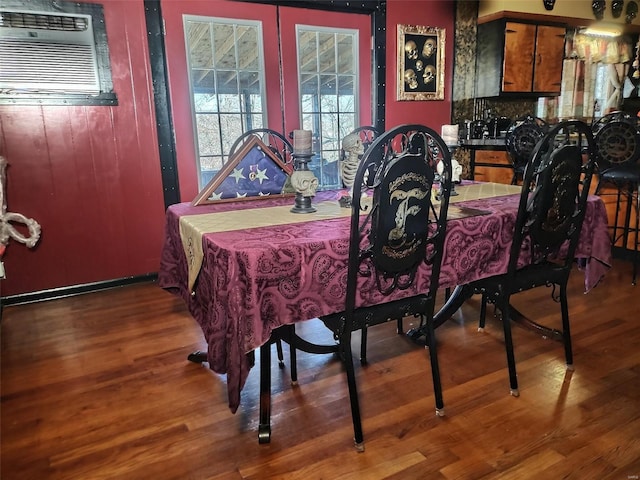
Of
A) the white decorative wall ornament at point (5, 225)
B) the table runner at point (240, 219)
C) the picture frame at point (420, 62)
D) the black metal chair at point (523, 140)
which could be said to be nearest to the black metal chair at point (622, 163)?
the black metal chair at point (523, 140)

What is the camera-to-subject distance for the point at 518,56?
14.5ft

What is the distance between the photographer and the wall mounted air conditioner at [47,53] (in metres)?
2.87

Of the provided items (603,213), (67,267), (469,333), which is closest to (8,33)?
(67,267)

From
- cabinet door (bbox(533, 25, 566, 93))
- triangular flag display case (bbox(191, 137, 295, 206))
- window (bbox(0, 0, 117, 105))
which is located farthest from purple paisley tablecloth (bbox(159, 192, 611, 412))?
cabinet door (bbox(533, 25, 566, 93))

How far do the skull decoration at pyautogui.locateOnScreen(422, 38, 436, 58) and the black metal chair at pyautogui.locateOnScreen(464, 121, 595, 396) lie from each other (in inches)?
109

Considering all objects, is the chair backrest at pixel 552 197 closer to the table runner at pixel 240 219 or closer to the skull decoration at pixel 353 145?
the table runner at pixel 240 219

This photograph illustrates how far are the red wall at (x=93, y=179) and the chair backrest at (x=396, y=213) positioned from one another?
2360 mm

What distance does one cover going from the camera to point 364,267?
161cm

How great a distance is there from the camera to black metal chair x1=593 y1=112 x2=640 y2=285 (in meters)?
3.13

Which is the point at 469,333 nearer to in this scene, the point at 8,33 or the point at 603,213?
the point at 603,213

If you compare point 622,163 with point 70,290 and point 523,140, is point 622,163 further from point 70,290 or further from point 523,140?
point 70,290

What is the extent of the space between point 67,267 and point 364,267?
257cm

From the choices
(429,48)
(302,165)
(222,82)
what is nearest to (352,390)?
(302,165)

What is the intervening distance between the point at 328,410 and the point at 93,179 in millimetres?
2422
